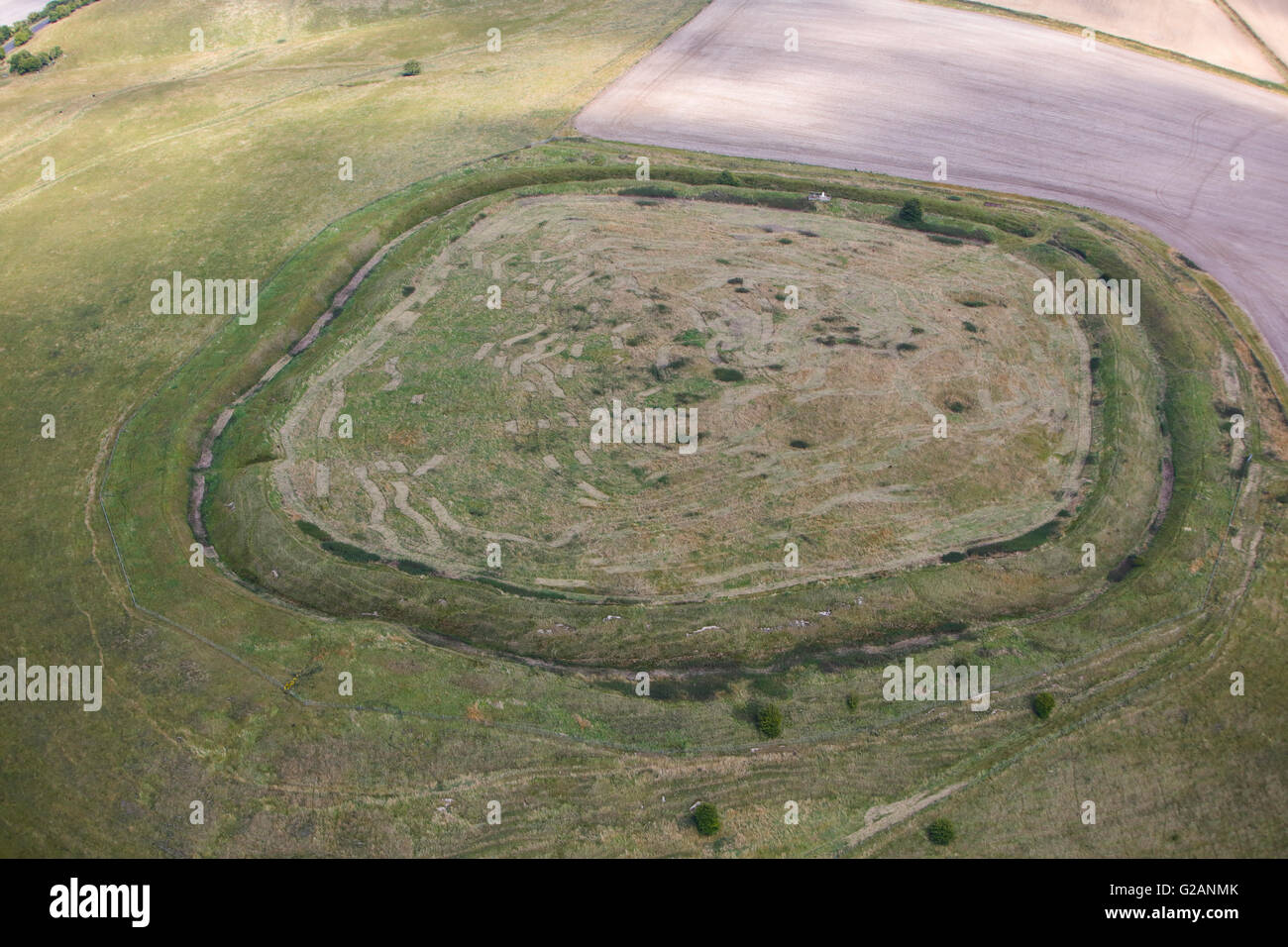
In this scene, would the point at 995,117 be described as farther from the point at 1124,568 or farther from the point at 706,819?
the point at 706,819

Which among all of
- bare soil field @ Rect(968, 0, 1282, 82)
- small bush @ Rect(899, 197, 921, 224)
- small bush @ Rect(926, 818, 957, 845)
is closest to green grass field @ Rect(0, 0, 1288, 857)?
small bush @ Rect(926, 818, 957, 845)

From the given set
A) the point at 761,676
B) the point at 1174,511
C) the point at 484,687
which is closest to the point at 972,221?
the point at 1174,511

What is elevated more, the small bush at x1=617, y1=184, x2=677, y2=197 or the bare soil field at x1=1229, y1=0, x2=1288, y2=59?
the bare soil field at x1=1229, y1=0, x2=1288, y2=59

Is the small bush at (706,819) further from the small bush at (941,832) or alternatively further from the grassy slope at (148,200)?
the grassy slope at (148,200)

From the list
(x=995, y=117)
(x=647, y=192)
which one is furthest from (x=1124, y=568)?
(x=995, y=117)

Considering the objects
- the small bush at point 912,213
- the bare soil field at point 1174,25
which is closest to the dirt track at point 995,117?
the bare soil field at point 1174,25

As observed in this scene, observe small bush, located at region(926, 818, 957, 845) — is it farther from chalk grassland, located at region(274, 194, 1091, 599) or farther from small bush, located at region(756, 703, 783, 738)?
chalk grassland, located at region(274, 194, 1091, 599)
